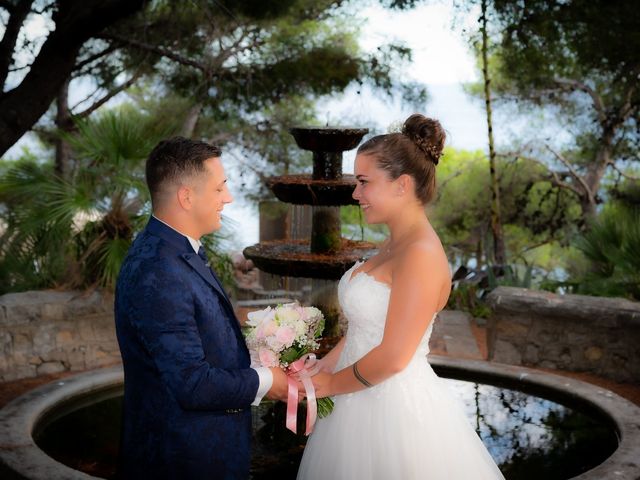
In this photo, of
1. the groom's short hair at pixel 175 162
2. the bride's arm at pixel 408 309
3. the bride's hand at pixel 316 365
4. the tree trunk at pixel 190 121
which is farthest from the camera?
the tree trunk at pixel 190 121

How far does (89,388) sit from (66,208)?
204 cm

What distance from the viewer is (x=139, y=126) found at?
9172mm

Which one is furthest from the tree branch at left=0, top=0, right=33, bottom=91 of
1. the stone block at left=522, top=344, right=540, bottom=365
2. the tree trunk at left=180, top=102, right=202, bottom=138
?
the stone block at left=522, top=344, right=540, bottom=365

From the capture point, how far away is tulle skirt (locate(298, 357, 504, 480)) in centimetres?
377

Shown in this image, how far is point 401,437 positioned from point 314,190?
2814mm

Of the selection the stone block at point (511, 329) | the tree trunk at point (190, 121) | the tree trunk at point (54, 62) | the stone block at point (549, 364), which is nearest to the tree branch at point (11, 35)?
the tree trunk at point (54, 62)

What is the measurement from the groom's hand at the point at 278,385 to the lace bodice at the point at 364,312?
479 millimetres

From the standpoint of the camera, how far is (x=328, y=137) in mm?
6387

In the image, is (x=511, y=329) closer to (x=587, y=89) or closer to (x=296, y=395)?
(x=296, y=395)

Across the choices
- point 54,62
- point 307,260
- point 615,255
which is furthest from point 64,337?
point 615,255

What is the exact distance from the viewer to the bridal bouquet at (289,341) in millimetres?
3594

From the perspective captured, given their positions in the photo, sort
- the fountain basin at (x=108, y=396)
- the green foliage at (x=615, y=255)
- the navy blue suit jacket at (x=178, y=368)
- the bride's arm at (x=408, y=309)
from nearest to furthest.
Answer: the navy blue suit jacket at (x=178, y=368)
the bride's arm at (x=408, y=309)
the fountain basin at (x=108, y=396)
the green foliage at (x=615, y=255)

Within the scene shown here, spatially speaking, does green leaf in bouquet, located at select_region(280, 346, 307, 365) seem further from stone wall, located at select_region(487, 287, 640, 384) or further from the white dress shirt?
stone wall, located at select_region(487, 287, 640, 384)

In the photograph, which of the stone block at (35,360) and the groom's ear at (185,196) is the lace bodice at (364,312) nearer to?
the groom's ear at (185,196)
